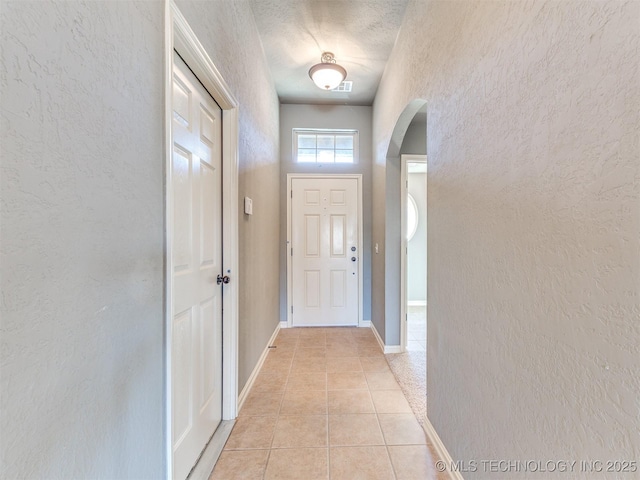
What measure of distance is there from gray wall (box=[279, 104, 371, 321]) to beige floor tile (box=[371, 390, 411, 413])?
5.20 feet

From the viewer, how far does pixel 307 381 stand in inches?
88.6

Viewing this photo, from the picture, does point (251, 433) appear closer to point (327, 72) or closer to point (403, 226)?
point (403, 226)

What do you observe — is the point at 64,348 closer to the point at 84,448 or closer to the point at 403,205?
the point at 84,448

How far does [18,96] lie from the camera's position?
1.76 ft

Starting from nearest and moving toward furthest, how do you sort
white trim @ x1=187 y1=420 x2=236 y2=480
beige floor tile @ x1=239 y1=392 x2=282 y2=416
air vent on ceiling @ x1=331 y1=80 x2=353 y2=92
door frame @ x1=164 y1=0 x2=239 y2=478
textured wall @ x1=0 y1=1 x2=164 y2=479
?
1. textured wall @ x1=0 y1=1 x2=164 y2=479
2. door frame @ x1=164 y1=0 x2=239 y2=478
3. white trim @ x1=187 y1=420 x2=236 y2=480
4. beige floor tile @ x1=239 y1=392 x2=282 y2=416
5. air vent on ceiling @ x1=331 y1=80 x2=353 y2=92

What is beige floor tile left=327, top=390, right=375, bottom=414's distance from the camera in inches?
73.4

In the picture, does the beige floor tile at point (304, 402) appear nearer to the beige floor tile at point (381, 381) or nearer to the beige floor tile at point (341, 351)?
the beige floor tile at point (381, 381)

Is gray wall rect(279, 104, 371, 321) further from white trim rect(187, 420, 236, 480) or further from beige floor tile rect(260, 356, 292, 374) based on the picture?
white trim rect(187, 420, 236, 480)

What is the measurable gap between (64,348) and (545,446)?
51.1 inches

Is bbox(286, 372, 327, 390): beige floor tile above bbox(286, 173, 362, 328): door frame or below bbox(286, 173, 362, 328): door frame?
below

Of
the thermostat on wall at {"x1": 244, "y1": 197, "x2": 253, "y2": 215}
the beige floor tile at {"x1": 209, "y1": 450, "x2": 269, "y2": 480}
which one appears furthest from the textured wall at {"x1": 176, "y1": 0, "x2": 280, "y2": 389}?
the beige floor tile at {"x1": 209, "y1": 450, "x2": 269, "y2": 480}

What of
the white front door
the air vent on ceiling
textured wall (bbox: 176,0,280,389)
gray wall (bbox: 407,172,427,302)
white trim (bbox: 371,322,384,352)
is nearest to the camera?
the white front door

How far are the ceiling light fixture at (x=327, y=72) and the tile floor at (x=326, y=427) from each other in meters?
2.64

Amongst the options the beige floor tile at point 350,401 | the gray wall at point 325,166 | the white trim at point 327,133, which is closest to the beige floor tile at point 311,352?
the beige floor tile at point 350,401
